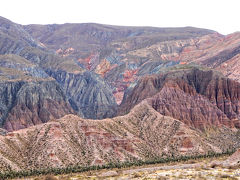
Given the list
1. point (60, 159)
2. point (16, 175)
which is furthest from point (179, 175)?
point (60, 159)

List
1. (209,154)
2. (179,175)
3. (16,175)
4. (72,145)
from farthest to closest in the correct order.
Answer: (209,154), (72,145), (16,175), (179,175)

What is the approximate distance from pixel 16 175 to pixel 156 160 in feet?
178

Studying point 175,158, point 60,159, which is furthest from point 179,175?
point 175,158

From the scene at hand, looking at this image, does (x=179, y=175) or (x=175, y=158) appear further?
(x=175, y=158)

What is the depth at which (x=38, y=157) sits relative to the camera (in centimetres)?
16725

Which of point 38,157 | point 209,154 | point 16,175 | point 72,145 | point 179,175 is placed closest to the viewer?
point 179,175

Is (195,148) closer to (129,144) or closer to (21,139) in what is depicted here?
(129,144)

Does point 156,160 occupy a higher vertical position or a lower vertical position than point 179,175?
lower

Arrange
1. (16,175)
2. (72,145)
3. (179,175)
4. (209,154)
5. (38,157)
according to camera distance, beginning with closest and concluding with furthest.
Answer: (179,175) < (16,175) < (38,157) < (72,145) < (209,154)

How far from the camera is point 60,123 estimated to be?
188 metres

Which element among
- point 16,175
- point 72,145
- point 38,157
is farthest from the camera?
point 72,145

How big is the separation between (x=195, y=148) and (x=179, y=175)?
315ft

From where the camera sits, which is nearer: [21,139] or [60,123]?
[21,139]

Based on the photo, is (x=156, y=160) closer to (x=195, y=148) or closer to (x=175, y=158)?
(x=175, y=158)
